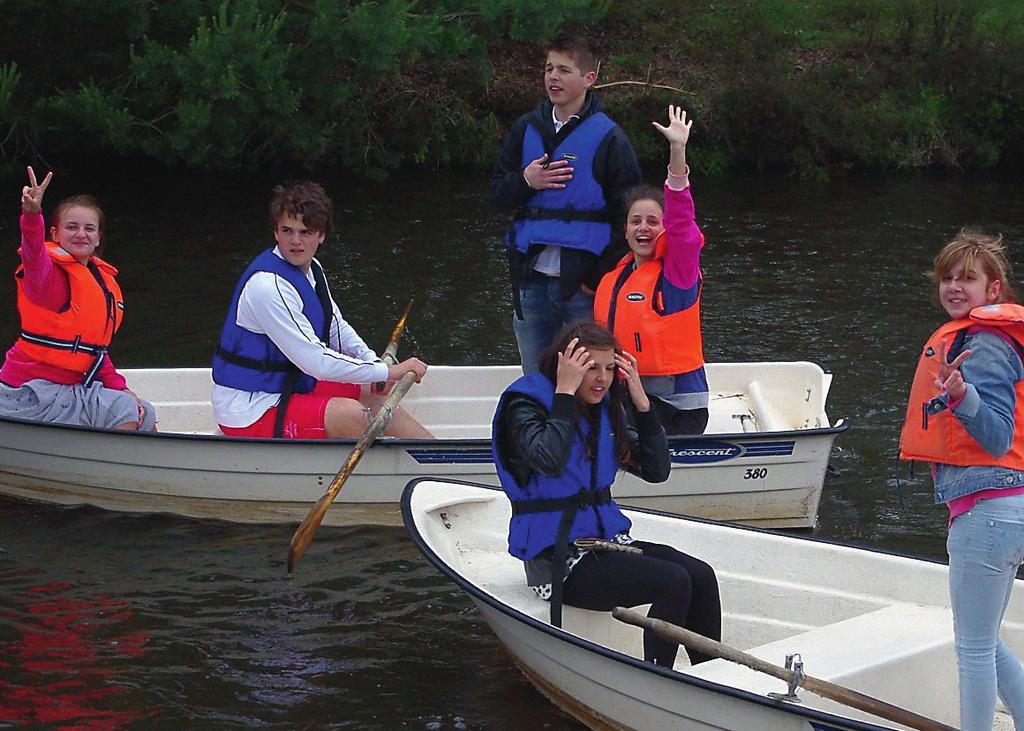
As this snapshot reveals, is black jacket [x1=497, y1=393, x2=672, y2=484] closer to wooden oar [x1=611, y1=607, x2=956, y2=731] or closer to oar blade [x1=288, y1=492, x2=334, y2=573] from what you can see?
wooden oar [x1=611, y1=607, x2=956, y2=731]

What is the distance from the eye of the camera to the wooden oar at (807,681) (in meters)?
3.72

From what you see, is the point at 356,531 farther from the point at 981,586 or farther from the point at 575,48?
the point at 981,586

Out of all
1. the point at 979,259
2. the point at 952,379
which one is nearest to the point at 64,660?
the point at 952,379

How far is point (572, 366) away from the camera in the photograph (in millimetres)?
4086

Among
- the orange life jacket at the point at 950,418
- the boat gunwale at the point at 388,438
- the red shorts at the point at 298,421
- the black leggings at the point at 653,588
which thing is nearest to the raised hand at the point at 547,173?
the boat gunwale at the point at 388,438

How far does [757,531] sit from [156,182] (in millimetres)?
9900

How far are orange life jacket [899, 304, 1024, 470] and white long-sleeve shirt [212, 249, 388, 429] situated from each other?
271 centimetres

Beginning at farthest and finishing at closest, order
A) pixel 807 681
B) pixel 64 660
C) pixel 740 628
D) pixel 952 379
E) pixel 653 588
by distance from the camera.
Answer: pixel 64 660
pixel 740 628
pixel 653 588
pixel 807 681
pixel 952 379

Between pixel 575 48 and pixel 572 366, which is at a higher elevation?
pixel 575 48

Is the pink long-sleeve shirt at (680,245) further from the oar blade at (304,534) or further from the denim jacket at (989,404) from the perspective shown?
the denim jacket at (989,404)

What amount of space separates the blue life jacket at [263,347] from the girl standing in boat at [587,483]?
182 cm

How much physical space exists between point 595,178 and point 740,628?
2092 mm

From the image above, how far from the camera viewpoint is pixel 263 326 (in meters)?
5.76

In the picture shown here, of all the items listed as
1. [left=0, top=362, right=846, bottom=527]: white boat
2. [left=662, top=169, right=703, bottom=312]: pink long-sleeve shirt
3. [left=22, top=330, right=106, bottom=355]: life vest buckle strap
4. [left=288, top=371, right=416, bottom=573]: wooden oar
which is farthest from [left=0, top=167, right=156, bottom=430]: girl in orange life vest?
[left=662, top=169, right=703, bottom=312]: pink long-sleeve shirt
